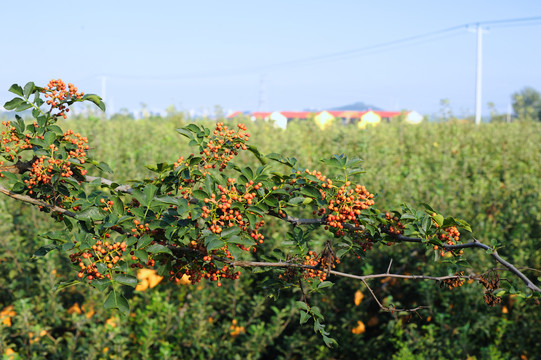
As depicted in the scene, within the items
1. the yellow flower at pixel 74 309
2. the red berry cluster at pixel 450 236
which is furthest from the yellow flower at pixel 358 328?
the red berry cluster at pixel 450 236

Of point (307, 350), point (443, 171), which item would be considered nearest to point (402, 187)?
point (443, 171)

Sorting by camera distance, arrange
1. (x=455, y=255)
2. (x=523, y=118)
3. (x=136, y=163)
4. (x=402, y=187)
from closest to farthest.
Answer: (x=455, y=255) → (x=402, y=187) → (x=136, y=163) → (x=523, y=118)

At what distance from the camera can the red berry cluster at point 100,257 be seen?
1.82m

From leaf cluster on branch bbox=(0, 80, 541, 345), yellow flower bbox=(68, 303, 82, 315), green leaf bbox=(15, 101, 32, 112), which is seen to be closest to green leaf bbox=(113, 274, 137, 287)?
leaf cluster on branch bbox=(0, 80, 541, 345)

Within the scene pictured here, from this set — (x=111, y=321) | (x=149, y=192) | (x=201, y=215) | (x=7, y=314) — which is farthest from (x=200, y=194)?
(x=7, y=314)

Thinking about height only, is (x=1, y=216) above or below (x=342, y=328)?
above

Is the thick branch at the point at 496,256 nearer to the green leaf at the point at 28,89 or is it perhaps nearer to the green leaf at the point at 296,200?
the green leaf at the point at 296,200

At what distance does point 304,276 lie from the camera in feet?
7.25

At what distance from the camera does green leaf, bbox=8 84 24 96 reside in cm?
223

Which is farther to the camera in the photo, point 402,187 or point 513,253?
point 402,187

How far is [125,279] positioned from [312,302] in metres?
3.64

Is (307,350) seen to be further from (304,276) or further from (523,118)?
(523,118)

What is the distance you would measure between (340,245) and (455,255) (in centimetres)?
47

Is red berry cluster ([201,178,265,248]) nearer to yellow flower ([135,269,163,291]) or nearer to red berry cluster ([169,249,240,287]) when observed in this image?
red berry cluster ([169,249,240,287])
